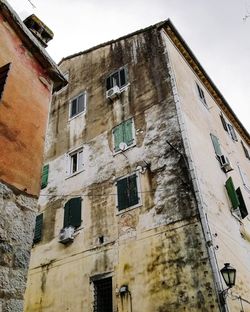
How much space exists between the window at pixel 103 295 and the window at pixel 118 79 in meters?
8.78

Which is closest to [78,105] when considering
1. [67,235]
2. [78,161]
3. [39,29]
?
[78,161]

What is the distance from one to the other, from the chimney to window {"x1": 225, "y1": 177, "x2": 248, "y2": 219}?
881 cm

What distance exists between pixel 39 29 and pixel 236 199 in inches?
359

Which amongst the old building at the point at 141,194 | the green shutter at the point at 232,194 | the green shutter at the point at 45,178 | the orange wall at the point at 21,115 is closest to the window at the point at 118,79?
the old building at the point at 141,194

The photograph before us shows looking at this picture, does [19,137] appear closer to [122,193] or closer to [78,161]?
[122,193]

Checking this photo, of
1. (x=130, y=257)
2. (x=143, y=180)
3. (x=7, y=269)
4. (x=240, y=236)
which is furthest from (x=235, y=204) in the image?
(x=7, y=269)

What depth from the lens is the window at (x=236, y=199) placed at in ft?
39.1

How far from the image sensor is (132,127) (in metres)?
13.2

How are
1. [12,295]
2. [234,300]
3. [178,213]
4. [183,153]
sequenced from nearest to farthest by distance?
[12,295]
[234,300]
[178,213]
[183,153]

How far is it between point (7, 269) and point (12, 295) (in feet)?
0.93

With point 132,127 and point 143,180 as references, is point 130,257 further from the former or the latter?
point 132,127

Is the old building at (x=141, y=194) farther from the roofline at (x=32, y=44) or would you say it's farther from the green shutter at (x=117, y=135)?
the roofline at (x=32, y=44)

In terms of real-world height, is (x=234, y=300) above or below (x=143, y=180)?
below

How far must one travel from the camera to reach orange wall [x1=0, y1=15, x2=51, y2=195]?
421 cm
